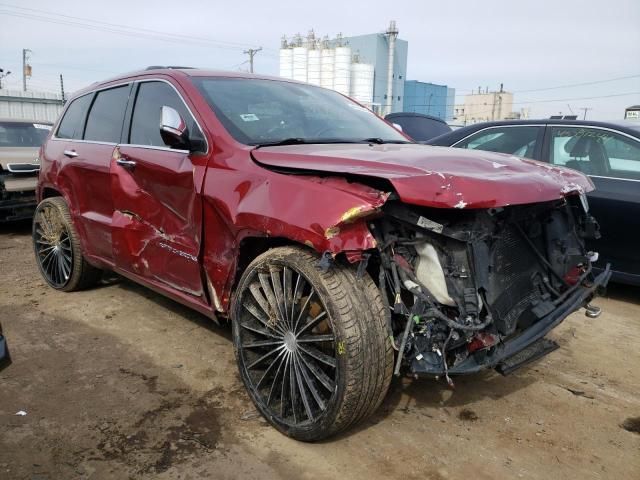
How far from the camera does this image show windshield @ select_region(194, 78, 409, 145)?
315cm

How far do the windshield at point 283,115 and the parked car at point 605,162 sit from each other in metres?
1.95

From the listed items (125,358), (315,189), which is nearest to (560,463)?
(315,189)

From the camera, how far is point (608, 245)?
461 cm

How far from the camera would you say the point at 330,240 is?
7.45 feet

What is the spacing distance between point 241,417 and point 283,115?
1835 millimetres

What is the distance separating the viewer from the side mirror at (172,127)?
2.95 metres

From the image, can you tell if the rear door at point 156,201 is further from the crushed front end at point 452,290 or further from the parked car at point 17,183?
the parked car at point 17,183

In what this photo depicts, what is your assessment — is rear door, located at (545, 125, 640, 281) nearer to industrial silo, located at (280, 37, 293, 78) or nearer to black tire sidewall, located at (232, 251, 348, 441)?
black tire sidewall, located at (232, 251, 348, 441)

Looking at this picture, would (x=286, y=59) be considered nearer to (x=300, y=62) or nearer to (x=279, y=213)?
→ (x=300, y=62)

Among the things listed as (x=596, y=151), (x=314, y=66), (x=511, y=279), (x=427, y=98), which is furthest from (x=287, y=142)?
(x=427, y=98)

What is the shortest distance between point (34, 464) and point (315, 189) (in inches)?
71.4

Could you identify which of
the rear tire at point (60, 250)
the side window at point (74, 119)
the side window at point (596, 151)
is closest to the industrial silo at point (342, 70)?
the side window at point (596, 151)

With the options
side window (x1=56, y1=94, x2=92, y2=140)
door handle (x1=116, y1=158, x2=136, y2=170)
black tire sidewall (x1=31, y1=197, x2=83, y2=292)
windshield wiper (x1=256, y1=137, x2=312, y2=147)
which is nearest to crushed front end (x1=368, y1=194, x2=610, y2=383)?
windshield wiper (x1=256, y1=137, x2=312, y2=147)

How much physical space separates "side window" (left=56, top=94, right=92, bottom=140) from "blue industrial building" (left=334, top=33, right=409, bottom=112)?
33.6 meters
